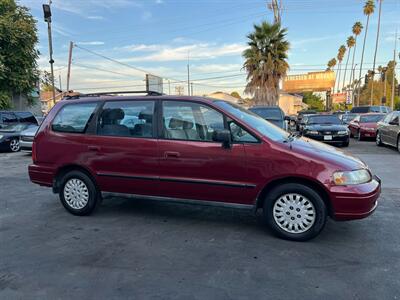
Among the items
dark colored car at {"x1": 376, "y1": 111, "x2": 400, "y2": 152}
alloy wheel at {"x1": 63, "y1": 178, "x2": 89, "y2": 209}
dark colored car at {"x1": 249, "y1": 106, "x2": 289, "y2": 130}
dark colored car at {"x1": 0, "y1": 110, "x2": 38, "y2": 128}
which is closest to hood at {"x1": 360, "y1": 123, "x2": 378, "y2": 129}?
dark colored car at {"x1": 376, "y1": 111, "x2": 400, "y2": 152}

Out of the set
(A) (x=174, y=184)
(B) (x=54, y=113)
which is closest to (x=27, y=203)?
(B) (x=54, y=113)

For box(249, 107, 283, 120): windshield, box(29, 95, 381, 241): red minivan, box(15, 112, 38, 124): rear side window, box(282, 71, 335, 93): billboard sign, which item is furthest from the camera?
box(282, 71, 335, 93): billboard sign

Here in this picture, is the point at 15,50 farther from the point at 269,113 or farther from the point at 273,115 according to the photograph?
the point at 273,115

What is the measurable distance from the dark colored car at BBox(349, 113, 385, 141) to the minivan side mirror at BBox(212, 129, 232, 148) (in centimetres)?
1344

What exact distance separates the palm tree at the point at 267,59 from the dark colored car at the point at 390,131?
43.0ft

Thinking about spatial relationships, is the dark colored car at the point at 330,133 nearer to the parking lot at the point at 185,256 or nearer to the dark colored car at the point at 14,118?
the parking lot at the point at 185,256

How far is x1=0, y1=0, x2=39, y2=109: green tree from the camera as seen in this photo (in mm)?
19422

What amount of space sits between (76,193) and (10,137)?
1000 cm

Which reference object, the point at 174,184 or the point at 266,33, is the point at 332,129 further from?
the point at 266,33

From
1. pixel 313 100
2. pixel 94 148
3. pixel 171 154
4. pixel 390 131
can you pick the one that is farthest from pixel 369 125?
pixel 313 100

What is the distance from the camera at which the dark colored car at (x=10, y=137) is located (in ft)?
43.5

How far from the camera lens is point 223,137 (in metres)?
4.14

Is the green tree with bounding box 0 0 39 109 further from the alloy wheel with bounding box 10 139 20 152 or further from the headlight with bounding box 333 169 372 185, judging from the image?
A: the headlight with bounding box 333 169 372 185

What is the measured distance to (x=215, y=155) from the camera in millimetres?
4285
